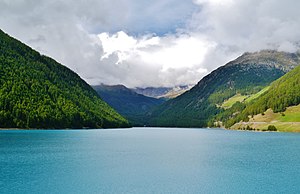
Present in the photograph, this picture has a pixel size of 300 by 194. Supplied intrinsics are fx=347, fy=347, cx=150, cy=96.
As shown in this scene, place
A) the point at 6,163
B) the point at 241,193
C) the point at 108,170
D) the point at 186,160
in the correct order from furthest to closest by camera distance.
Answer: the point at 186,160 < the point at 6,163 < the point at 108,170 < the point at 241,193

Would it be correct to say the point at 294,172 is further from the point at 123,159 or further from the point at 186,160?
the point at 123,159

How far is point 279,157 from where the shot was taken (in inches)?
3391

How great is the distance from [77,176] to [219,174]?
24.5 metres

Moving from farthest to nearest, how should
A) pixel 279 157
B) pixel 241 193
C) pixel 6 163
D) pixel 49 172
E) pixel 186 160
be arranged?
pixel 279 157, pixel 186 160, pixel 6 163, pixel 49 172, pixel 241 193

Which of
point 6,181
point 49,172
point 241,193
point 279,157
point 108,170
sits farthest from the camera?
point 279,157

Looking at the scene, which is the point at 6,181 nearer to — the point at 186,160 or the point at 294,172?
the point at 186,160

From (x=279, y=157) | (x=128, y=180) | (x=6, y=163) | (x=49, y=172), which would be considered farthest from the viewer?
(x=279, y=157)

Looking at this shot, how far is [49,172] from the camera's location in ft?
197

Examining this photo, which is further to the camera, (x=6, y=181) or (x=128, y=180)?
(x=128, y=180)

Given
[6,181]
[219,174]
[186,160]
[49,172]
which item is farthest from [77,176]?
[186,160]

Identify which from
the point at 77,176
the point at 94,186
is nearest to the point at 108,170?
the point at 77,176

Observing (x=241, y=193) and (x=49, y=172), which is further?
(x=49, y=172)

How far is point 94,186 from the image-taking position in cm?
4988

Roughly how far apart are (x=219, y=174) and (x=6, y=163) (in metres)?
41.0
